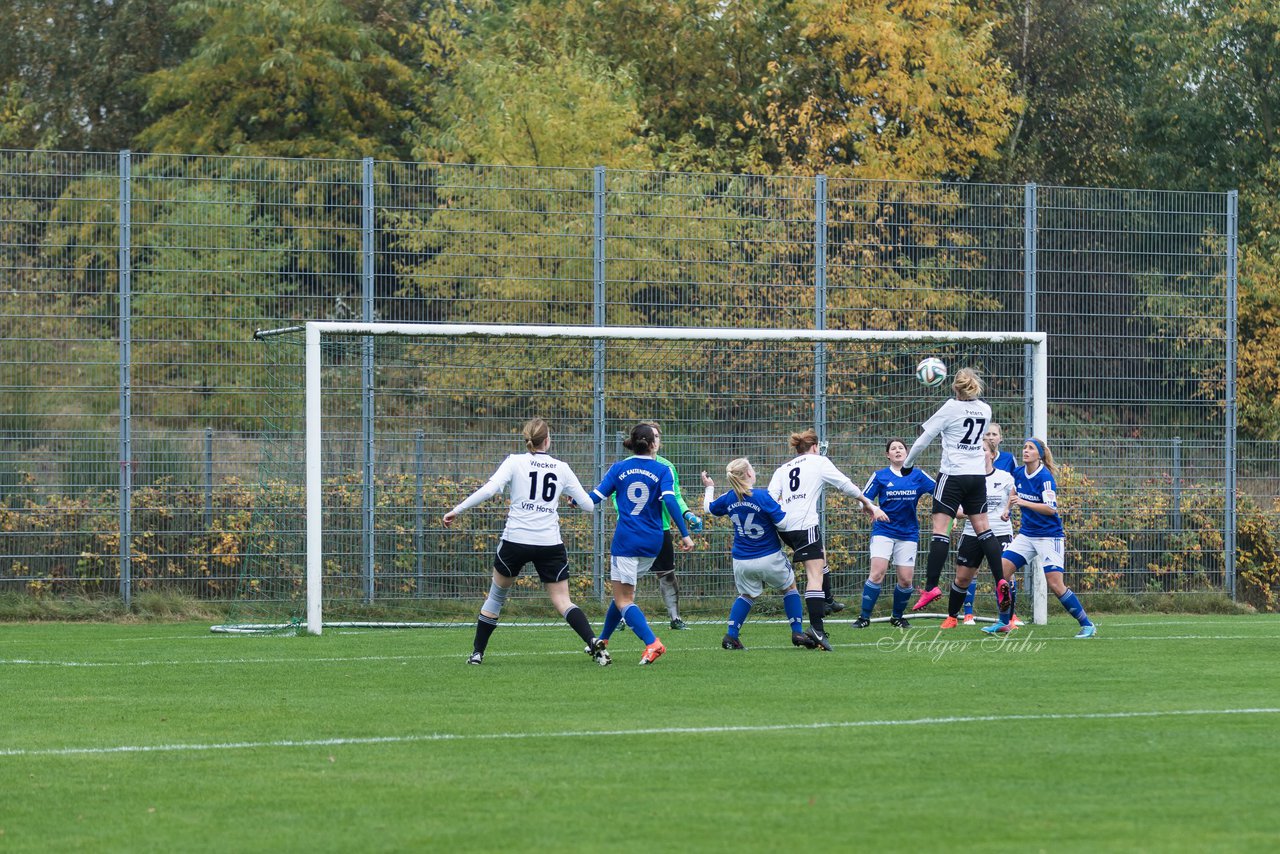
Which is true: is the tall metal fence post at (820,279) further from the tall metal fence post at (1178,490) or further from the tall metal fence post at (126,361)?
the tall metal fence post at (126,361)

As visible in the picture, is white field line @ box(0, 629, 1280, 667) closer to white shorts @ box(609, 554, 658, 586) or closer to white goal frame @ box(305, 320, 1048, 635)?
white shorts @ box(609, 554, 658, 586)

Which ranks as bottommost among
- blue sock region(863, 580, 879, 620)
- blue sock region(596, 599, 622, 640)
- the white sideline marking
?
blue sock region(863, 580, 879, 620)

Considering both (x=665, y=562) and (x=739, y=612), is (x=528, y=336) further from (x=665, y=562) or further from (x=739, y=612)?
(x=739, y=612)

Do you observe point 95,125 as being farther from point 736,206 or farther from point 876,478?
point 876,478

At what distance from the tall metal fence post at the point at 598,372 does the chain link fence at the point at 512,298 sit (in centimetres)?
5

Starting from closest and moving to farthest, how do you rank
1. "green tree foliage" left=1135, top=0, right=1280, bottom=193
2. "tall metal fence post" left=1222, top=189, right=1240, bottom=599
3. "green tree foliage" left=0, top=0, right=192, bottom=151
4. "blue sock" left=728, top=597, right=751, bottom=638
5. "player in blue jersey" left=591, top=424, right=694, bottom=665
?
"player in blue jersey" left=591, top=424, right=694, bottom=665, "blue sock" left=728, top=597, right=751, bottom=638, "tall metal fence post" left=1222, top=189, right=1240, bottom=599, "green tree foliage" left=1135, top=0, right=1280, bottom=193, "green tree foliage" left=0, top=0, right=192, bottom=151

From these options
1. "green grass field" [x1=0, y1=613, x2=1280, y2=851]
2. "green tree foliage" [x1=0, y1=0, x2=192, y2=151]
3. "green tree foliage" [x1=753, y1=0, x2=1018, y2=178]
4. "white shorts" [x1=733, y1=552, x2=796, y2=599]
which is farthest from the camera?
"green tree foliage" [x1=0, y1=0, x2=192, y2=151]

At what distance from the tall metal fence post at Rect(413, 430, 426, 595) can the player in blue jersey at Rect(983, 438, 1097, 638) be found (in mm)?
6283

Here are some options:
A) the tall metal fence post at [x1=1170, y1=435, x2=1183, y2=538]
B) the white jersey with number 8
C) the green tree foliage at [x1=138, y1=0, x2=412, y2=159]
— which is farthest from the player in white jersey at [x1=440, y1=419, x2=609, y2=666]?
the green tree foliage at [x1=138, y1=0, x2=412, y2=159]

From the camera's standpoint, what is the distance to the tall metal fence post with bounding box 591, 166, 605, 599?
18328mm

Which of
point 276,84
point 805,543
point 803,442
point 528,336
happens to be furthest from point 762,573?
point 276,84

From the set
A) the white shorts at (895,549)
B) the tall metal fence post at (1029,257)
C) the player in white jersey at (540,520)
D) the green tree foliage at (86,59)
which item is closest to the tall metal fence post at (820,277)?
the tall metal fence post at (1029,257)

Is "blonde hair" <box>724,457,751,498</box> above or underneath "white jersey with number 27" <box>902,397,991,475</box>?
underneath

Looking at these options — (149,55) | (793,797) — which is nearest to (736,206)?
(793,797)
